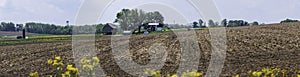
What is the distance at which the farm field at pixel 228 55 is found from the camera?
8336 millimetres

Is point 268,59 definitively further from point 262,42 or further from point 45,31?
point 45,31

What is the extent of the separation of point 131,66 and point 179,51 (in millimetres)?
1701

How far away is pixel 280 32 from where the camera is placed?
43.2 ft

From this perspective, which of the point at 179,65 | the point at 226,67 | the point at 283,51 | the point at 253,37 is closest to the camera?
the point at 226,67

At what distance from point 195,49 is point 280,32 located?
4.00m

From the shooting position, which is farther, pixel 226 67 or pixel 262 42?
pixel 262 42

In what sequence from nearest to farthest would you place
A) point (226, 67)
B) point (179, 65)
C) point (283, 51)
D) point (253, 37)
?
point (226, 67) < point (179, 65) < point (283, 51) < point (253, 37)

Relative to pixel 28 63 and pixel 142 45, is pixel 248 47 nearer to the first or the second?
pixel 142 45

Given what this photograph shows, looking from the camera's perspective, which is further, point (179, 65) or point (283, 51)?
point (283, 51)

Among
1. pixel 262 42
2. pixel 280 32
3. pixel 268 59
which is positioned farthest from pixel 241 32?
pixel 268 59

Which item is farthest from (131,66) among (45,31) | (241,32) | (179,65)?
(45,31)

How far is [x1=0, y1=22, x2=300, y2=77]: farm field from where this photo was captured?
328 inches

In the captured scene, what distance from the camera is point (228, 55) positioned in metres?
9.69

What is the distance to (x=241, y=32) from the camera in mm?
13180
